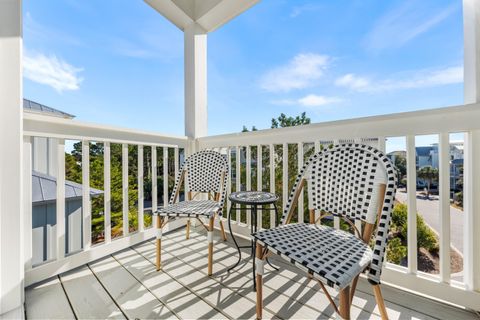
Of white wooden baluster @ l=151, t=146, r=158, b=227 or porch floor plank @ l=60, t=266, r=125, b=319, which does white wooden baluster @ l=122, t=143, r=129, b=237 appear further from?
porch floor plank @ l=60, t=266, r=125, b=319

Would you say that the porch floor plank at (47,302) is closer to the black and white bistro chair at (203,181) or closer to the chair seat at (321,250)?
the black and white bistro chair at (203,181)

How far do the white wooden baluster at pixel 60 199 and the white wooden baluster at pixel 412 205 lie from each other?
2.47 m

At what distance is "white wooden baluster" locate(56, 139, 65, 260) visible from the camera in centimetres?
152

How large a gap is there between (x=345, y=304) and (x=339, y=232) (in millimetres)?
515

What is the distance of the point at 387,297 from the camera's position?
1270mm

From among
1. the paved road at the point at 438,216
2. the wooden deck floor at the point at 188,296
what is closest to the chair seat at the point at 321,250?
the wooden deck floor at the point at 188,296

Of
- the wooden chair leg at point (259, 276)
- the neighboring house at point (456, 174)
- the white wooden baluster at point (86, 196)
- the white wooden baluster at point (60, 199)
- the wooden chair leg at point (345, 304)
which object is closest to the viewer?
the wooden chair leg at point (345, 304)

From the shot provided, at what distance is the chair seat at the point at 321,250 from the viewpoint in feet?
2.38

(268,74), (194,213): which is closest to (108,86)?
(268,74)

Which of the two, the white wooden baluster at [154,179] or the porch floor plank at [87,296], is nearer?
the porch floor plank at [87,296]

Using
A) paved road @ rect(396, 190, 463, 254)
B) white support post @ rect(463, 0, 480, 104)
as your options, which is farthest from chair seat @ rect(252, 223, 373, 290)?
white support post @ rect(463, 0, 480, 104)

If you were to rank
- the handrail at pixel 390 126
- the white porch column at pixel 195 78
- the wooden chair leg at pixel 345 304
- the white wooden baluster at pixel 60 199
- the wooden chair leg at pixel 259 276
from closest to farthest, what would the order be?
the wooden chair leg at pixel 345 304, the wooden chair leg at pixel 259 276, the handrail at pixel 390 126, the white wooden baluster at pixel 60 199, the white porch column at pixel 195 78

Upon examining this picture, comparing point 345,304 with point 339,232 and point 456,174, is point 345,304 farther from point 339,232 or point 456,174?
point 456,174

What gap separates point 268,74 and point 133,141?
502cm
